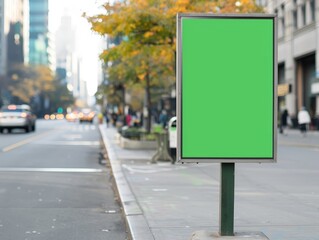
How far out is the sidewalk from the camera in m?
6.84

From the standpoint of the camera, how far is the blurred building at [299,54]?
36469 mm

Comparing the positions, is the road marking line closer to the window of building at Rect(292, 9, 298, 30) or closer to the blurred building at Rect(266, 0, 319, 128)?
the blurred building at Rect(266, 0, 319, 128)

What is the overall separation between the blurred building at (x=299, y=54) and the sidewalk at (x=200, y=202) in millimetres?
23760

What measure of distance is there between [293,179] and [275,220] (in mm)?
4799

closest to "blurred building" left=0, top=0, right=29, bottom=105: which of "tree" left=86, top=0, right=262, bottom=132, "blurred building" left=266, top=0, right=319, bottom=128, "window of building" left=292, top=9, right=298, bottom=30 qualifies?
"blurred building" left=266, top=0, right=319, bottom=128

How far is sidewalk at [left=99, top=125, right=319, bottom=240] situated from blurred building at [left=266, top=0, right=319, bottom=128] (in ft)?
78.0

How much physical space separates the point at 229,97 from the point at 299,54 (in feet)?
114

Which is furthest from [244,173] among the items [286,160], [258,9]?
[258,9]

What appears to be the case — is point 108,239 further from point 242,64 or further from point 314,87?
point 314,87

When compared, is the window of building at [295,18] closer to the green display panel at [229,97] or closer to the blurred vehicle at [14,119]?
the blurred vehicle at [14,119]

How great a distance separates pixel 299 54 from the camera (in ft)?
127

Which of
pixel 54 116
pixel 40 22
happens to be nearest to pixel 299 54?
pixel 54 116

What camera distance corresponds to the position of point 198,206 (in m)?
8.52

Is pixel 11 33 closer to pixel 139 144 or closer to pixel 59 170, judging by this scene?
pixel 139 144
